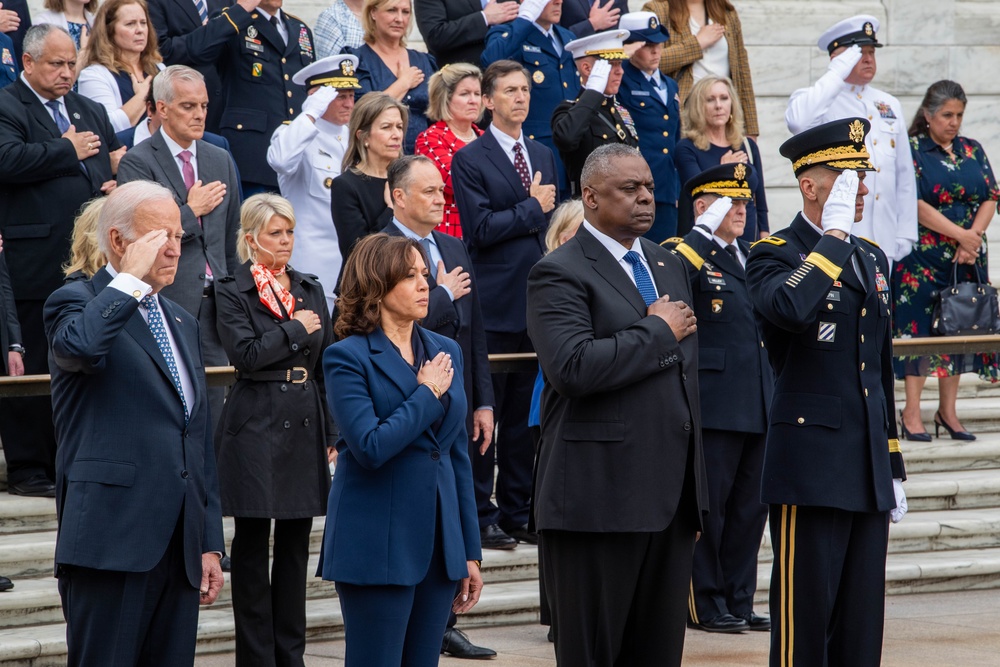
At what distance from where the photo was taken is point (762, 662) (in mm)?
6211

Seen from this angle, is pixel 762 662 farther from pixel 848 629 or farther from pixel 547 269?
pixel 547 269

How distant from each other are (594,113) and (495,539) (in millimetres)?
2544

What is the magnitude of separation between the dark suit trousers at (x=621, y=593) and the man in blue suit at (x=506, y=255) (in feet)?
8.95

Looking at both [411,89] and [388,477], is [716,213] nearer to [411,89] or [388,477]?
[411,89]

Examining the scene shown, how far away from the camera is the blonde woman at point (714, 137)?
8.41 metres

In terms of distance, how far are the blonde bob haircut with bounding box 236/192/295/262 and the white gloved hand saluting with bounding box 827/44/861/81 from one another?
4309 mm

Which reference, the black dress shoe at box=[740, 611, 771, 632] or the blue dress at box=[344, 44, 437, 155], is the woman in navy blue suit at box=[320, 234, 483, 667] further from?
the blue dress at box=[344, 44, 437, 155]

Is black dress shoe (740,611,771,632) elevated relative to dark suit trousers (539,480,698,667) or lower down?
lower down

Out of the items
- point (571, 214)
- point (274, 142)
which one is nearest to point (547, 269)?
point (571, 214)

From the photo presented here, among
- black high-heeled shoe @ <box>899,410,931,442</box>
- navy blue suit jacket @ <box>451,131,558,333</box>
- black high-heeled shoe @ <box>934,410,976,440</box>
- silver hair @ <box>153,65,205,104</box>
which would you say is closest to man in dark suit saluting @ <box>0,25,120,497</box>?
silver hair @ <box>153,65,205,104</box>

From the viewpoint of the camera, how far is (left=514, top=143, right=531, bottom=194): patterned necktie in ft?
25.3

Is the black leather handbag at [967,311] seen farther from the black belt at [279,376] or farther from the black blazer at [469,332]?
the black belt at [279,376]

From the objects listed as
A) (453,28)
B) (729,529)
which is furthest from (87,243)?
(453,28)

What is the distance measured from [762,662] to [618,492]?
2149mm
